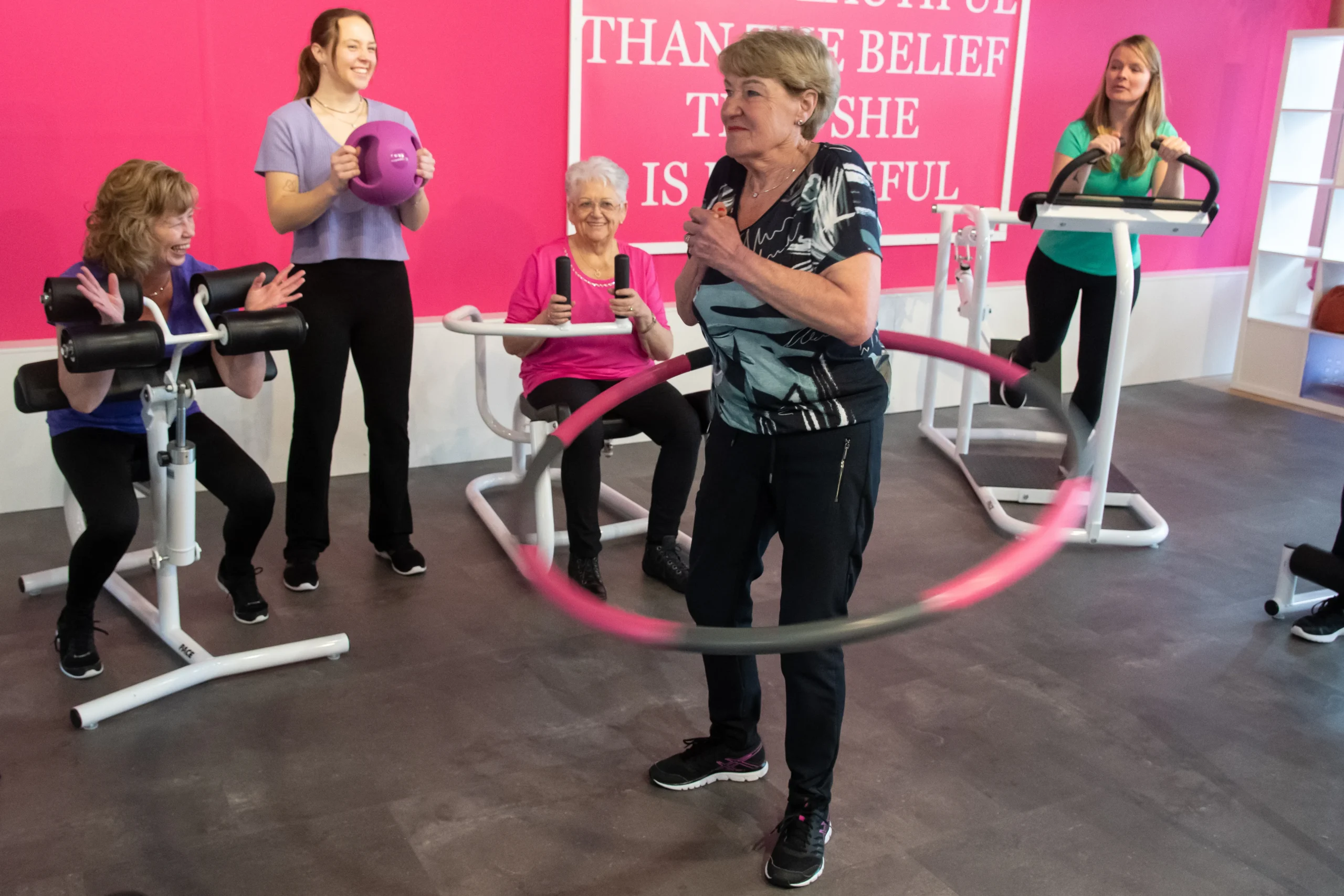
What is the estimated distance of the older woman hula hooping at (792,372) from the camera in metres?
1.79

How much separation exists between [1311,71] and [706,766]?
5141mm

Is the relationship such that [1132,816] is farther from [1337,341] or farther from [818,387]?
[1337,341]

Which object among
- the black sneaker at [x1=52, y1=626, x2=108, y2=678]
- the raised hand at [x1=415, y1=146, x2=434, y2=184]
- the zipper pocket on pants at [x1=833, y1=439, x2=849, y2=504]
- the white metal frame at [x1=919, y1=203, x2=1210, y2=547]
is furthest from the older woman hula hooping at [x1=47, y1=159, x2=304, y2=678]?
the white metal frame at [x1=919, y1=203, x2=1210, y2=547]

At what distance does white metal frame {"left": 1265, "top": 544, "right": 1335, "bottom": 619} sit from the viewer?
3.24 metres

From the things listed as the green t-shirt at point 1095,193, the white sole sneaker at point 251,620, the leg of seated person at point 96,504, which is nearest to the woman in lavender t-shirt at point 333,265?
the white sole sneaker at point 251,620

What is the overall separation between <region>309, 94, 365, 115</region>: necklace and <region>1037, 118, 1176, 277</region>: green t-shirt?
217 cm

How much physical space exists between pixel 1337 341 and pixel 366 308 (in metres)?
4.71

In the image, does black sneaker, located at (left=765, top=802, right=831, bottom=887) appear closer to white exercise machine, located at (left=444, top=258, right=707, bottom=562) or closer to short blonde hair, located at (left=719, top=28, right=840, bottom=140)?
white exercise machine, located at (left=444, top=258, right=707, bottom=562)

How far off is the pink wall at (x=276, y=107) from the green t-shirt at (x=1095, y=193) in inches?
56.1

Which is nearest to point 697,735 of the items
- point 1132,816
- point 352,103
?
point 1132,816

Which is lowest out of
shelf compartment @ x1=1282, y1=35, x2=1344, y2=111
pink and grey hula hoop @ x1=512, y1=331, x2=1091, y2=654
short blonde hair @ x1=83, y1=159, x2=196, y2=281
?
pink and grey hula hoop @ x1=512, y1=331, x2=1091, y2=654

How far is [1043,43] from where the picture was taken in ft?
17.8

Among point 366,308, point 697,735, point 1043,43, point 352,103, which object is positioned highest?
point 1043,43

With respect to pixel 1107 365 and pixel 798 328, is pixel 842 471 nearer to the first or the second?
pixel 798 328
